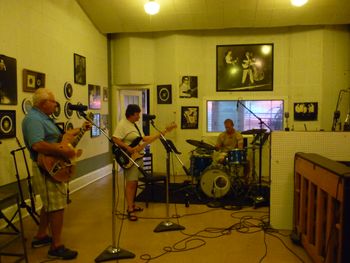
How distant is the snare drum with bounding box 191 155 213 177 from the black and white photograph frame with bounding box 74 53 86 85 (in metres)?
2.36

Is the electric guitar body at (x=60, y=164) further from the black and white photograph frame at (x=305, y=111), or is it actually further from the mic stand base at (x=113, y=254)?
the black and white photograph frame at (x=305, y=111)

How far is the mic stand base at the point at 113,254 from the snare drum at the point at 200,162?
8.35ft

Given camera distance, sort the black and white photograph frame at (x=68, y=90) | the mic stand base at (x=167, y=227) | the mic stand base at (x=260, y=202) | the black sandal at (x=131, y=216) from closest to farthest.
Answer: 1. the mic stand base at (x=167, y=227)
2. the black sandal at (x=131, y=216)
3. the mic stand base at (x=260, y=202)
4. the black and white photograph frame at (x=68, y=90)

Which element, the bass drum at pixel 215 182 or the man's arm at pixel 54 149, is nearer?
the man's arm at pixel 54 149

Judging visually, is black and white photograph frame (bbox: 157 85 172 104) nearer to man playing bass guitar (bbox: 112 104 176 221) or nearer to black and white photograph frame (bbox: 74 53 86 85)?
black and white photograph frame (bbox: 74 53 86 85)

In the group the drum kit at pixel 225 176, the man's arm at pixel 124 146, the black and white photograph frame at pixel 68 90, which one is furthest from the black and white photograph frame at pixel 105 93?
the man's arm at pixel 124 146

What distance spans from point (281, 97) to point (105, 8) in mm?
3849

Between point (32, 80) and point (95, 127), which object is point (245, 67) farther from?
point (32, 80)

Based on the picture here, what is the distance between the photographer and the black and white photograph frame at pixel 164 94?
692 cm

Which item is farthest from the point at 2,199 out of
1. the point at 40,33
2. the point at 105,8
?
the point at 105,8

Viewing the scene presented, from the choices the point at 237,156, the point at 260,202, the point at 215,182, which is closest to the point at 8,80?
the point at 215,182

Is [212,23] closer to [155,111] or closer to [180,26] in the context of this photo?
[180,26]

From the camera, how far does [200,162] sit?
211 inches

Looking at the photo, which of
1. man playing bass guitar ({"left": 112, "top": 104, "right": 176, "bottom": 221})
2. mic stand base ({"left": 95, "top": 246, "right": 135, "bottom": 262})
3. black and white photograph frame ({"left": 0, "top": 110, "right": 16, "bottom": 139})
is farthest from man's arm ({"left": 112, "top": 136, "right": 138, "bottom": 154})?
black and white photograph frame ({"left": 0, "top": 110, "right": 16, "bottom": 139})
